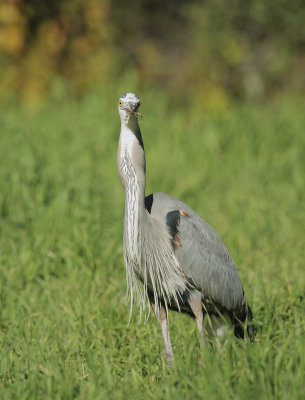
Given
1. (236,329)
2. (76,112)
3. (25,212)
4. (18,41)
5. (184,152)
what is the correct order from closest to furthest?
(236,329) < (25,212) < (184,152) < (76,112) < (18,41)

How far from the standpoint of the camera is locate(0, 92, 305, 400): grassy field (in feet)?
9.55

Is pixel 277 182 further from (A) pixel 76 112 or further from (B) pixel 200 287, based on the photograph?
(B) pixel 200 287

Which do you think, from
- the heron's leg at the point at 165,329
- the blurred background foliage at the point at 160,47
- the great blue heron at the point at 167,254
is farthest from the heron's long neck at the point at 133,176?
the blurred background foliage at the point at 160,47

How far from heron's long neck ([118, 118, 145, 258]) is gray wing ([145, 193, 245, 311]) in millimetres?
258

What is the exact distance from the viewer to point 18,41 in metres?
11.6

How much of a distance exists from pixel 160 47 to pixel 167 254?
11.1 metres

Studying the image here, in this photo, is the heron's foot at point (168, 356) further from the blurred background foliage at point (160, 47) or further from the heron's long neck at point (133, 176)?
the blurred background foliage at point (160, 47)

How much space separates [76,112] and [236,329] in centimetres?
618

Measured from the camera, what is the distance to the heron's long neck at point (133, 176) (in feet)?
11.4

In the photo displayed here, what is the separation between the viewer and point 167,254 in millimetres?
3646

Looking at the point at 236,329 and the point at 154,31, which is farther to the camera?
the point at 154,31

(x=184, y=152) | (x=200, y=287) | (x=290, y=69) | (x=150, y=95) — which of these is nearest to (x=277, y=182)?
(x=184, y=152)

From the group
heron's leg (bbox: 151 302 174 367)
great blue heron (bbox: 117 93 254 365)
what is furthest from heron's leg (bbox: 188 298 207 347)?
heron's leg (bbox: 151 302 174 367)

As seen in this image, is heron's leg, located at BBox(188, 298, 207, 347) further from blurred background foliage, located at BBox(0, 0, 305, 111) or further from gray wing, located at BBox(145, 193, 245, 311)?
blurred background foliage, located at BBox(0, 0, 305, 111)
